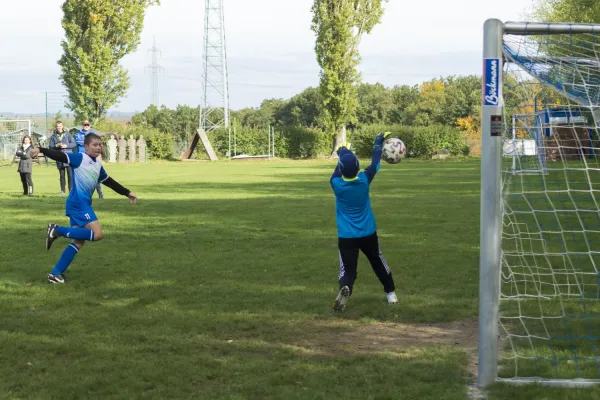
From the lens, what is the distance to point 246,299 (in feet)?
27.4

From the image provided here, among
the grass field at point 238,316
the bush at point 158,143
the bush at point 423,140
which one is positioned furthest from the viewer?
the bush at point 423,140

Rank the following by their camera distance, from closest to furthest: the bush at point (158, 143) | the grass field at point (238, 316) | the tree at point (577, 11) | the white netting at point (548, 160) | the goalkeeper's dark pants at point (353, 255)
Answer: the grass field at point (238, 316)
the white netting at point (548, 160)
the goalkeeper's dark pants at point (353, 255)
the tree at point (577, 11)
the bush at point (158, 143)

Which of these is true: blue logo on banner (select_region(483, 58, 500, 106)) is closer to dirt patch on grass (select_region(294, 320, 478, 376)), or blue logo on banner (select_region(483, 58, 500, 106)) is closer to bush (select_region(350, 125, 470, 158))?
dirt patch on grass (select_region(294, 320, 478, 376))

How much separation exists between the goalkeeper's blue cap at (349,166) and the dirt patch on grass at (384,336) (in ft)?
4.96

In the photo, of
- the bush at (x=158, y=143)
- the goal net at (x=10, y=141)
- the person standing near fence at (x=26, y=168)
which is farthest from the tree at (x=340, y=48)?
the person standing near fence at (x=26, y=168)

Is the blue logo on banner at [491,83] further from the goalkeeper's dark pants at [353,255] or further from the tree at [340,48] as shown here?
the tree at [340,48]

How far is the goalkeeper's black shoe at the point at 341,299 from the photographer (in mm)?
7625

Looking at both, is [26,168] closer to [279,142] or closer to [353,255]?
[353,255]

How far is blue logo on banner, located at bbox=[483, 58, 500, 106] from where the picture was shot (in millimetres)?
5387

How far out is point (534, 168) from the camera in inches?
264

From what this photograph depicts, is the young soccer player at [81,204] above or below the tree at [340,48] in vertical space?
below

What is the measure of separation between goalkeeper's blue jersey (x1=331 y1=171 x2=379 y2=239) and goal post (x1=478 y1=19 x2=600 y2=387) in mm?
1498

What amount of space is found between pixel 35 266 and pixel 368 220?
5.24 m

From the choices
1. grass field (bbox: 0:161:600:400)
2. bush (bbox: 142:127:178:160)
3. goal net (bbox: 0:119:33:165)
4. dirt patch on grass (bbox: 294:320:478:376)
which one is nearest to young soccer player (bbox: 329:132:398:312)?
grass field (bbox: 0:161:600:400)
